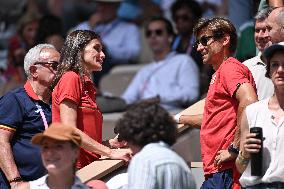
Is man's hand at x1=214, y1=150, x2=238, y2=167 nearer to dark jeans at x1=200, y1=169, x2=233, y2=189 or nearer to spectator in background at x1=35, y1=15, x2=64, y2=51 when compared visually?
dark jeans at x1=200, y1=169, x2=233, y2=189

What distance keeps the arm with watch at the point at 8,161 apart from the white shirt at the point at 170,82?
434 cm

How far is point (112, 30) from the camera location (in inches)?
640

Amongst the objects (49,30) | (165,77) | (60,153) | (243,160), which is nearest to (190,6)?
(165,77)

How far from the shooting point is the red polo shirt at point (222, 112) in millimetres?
9320

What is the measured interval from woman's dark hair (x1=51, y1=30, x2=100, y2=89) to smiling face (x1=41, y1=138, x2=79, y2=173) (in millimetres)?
1631

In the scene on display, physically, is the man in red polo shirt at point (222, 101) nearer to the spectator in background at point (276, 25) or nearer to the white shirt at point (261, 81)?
the spectator in background at point (276, 25)

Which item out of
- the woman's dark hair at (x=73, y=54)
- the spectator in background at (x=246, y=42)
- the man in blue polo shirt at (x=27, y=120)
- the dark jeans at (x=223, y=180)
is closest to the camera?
the dark jeans at (x=223, y=180)

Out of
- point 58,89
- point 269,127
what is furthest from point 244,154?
point 58,89

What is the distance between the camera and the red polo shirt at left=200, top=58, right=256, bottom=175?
9320mm

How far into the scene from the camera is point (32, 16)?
16750 millimetres

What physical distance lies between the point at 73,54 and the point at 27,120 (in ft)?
2.05

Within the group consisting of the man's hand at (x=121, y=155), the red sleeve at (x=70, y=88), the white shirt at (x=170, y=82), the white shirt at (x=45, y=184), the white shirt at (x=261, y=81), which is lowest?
the white shirt at (x=170, y=82)

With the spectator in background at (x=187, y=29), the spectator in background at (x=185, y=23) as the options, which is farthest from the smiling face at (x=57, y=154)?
the spectator in background at (x=185, y=23)

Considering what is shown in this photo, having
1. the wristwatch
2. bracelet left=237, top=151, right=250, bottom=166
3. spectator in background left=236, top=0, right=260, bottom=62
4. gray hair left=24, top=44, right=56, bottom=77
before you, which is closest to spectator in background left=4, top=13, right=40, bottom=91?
spectator in background left=236, top=0, right=260, bottom=62
